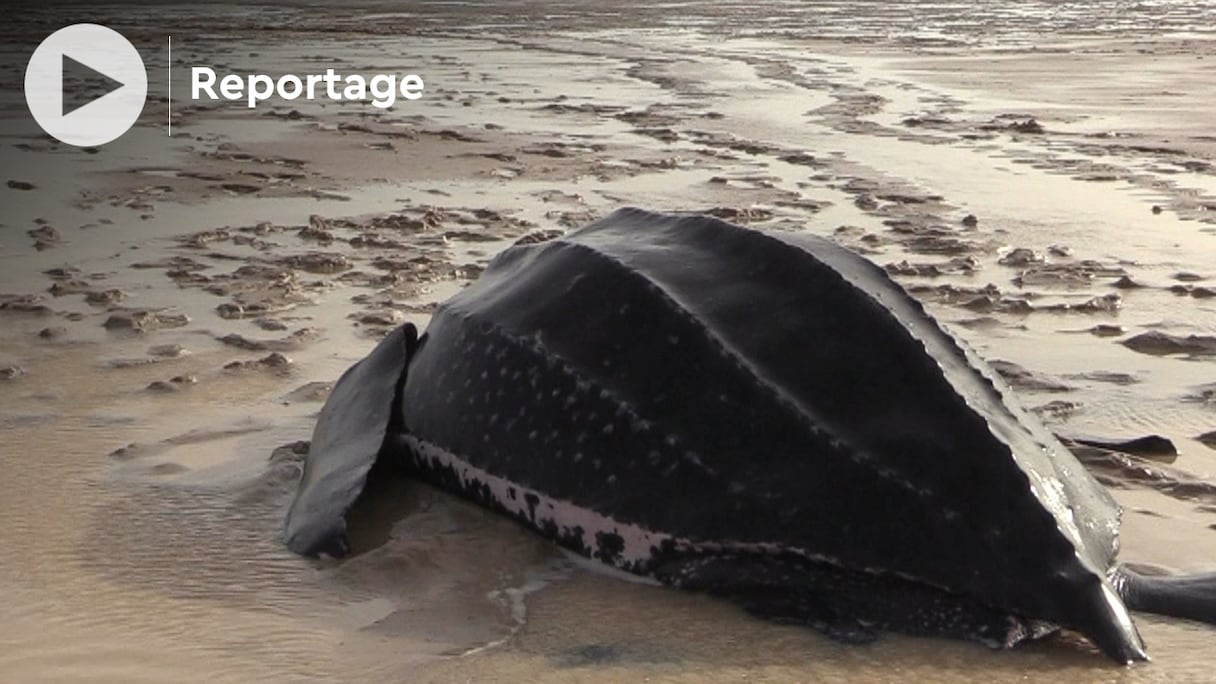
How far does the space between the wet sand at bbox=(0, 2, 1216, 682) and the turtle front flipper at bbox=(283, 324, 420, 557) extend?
2.5 inches

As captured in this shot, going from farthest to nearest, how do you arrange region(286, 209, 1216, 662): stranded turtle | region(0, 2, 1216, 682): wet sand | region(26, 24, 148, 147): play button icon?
region(26, 24, 148, 147): play button icon < region(0, 2, 1216, 682): wet sand < region(286, 209, 1216, 662): stranded turtle

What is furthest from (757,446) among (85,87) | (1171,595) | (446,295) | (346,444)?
(85,87)

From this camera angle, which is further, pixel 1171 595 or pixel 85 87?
pixel 85 87

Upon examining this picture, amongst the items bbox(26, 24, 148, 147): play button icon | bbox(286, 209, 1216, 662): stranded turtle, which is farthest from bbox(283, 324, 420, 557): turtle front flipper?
bbox(26, 24, 148, 147): play button icon

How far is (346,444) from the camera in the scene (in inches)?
136

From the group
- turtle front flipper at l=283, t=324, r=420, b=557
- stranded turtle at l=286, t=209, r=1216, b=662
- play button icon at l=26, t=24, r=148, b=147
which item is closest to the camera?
stranded turtle at l=286, t=209, r=1216, b=662

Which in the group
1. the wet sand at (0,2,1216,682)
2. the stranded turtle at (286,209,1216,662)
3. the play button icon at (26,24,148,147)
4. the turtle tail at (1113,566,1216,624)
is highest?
the stranded turtle at (286,209,1216,662)

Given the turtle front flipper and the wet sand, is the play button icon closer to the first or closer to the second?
the wet sand

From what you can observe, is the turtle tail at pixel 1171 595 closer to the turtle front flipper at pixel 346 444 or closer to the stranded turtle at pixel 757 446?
the stranded turtle at pixel 757 446

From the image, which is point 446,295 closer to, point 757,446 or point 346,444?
point 346,444

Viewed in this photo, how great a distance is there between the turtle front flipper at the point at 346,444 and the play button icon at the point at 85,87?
252 inches

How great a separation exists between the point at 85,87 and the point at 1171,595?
12.3 metres

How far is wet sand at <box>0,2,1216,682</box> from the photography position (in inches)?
107

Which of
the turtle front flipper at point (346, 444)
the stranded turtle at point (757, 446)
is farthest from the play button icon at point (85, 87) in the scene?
the stranded turtle at point (757, 446)
